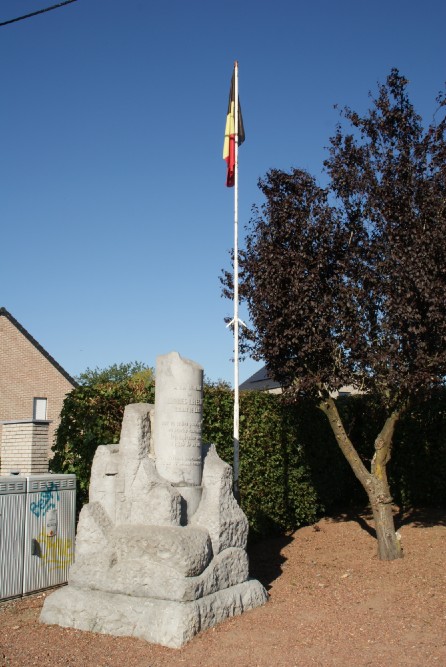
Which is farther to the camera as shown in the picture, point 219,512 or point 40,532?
point 40,532

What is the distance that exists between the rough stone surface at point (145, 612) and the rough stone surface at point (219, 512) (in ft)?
1.68

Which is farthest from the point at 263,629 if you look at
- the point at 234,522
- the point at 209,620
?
the point at 234,522

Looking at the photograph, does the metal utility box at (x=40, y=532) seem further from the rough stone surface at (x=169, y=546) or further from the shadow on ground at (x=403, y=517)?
the shadow on ground at (x=403, y=517)

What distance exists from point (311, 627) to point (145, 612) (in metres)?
1.72

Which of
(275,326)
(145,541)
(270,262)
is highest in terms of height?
(270,262)

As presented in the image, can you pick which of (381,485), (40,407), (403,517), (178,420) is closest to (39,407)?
(40,407)

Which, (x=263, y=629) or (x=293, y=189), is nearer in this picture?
(x=263, y=629)

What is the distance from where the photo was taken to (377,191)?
9.30 meters

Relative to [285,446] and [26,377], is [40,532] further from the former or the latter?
[26,377]

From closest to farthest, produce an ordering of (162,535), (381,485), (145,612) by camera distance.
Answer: (145,612)
(162,535)
(381,485)

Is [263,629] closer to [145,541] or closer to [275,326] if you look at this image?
[145,541]

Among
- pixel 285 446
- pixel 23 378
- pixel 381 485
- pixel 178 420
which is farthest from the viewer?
pixel 23 378

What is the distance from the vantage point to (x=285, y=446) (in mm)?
11312

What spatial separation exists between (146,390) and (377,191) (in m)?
4.51
